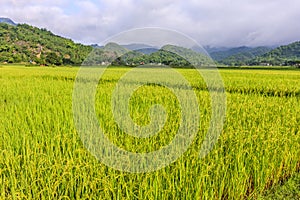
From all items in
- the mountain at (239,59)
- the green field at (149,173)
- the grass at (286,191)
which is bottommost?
the grass at (286,191)

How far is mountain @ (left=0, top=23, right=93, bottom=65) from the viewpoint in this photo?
125ft

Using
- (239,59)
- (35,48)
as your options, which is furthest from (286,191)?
(239,59)

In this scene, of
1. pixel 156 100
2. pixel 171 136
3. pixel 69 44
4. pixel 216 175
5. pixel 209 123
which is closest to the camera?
pixel 216 175

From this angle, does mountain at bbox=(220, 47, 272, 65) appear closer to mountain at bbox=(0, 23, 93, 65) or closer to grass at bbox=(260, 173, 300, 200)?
mountain at bbox=(0, 23, 93, 65)

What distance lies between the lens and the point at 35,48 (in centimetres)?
4744

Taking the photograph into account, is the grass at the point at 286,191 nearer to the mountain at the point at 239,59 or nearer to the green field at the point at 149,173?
the green field at the point at 149,173

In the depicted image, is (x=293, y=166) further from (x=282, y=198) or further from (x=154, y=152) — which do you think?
(x=154, y=152)

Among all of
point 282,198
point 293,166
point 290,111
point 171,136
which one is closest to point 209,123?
point 171,136

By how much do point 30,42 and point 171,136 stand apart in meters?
53.9

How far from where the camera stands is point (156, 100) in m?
4.41

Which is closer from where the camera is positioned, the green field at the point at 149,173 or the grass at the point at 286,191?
the green field at the point at 149,173

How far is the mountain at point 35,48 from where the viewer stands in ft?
125

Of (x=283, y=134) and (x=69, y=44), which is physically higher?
(x=69, y=44)

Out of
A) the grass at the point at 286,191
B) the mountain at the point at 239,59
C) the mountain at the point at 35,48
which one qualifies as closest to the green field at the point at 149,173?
the grass at the point at 286,191
